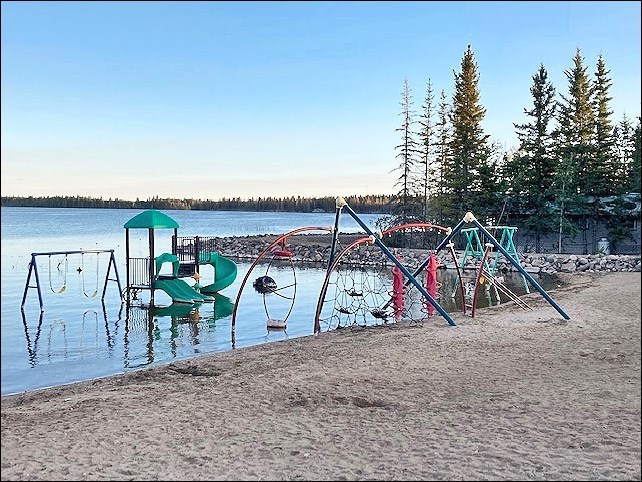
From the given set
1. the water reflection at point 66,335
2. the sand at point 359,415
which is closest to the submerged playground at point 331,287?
the water reflection at point 66,335

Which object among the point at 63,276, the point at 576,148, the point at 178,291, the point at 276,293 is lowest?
the point at 63,276

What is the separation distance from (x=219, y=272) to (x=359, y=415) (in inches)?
565

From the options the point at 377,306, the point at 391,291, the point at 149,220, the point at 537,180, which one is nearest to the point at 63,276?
the point at 149,220

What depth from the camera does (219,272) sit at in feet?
64.8

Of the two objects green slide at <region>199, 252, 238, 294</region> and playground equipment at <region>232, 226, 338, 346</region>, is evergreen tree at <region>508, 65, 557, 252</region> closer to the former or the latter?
playground equipment at <region>232, 226, 338, 346</region>

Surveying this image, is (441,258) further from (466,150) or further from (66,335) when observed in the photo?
(66,335)

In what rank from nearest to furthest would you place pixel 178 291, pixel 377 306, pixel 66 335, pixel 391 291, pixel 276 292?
pixel 66 335 < pixel 377 306 < pixel 391 291 < pixel 178 291 < pixel 276 292

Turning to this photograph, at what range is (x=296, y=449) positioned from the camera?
15.9ft

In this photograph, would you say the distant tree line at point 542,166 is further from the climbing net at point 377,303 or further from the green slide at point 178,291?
the green slide at point 178,291

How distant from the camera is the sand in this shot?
4.34 meters

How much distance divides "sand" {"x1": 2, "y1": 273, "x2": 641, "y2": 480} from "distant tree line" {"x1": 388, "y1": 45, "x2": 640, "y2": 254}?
1770cm

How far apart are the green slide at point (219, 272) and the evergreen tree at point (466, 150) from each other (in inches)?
564

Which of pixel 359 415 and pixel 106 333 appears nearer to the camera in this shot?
pixel 359 415

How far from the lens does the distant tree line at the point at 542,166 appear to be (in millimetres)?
26750
